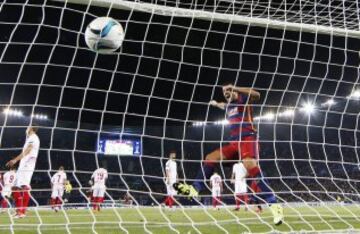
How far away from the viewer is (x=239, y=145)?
18.8ft

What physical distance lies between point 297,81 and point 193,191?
17.0 metres

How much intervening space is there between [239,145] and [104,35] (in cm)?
214

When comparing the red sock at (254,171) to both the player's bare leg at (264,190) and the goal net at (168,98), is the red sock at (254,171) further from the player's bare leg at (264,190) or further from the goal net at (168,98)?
the goal net at (168,98)

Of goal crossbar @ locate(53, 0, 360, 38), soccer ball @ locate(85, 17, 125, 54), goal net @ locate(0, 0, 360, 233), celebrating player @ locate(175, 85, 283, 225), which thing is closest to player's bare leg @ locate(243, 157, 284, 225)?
celebrating player @ locate(175, 85, 283, 225)

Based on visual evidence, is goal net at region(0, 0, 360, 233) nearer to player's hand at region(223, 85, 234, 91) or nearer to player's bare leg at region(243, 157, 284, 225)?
player's hand at region(223, 85, 234, 91)

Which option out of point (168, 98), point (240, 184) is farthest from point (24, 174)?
point (168, 98)

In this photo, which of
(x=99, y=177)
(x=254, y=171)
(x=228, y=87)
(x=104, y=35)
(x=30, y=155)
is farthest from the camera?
(x=99, y=177)

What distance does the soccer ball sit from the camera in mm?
5297

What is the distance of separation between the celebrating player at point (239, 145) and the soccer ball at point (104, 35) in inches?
56.9

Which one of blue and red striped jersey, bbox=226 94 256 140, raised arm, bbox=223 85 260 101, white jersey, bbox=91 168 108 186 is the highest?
raised arm, bbox=223 85 260 101

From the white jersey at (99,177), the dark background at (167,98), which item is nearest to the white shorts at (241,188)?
the white jersey at (99,177)

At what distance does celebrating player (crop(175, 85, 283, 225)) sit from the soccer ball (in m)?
1.45

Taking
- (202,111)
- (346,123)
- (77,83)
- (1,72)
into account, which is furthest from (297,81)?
(1,72)

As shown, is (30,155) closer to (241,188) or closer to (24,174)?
(24,174)
